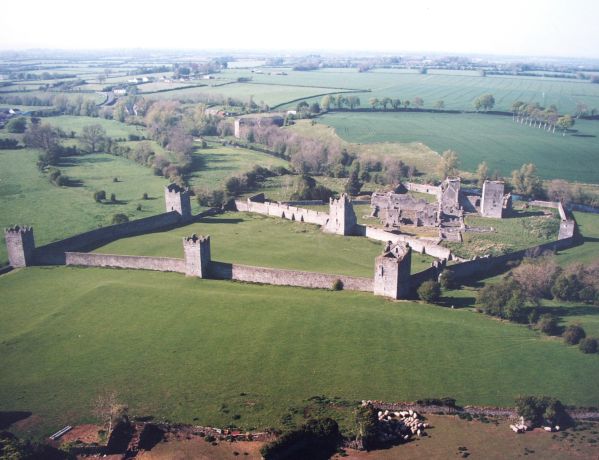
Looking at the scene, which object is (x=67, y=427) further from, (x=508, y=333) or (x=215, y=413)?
(x=508, y=333)

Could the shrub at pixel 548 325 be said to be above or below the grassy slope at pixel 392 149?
below

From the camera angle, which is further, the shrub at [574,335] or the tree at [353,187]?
the tree at [353,187]

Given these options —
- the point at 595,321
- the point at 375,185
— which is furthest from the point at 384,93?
the point at 595,321

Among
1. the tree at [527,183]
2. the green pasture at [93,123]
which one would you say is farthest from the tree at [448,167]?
the green pasture at [93,123]

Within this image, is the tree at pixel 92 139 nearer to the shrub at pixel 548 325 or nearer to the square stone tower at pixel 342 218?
the square stone tower at pixel 342 218

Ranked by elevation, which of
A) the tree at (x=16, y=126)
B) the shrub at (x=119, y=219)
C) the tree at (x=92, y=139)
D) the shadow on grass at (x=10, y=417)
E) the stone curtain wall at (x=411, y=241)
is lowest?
the shadow on grass at (x=10, y=417)

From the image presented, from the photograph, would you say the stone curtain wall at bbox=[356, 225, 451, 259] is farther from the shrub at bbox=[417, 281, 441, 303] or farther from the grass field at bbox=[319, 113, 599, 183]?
the grass field at bbox=[319, 113, 599, 183]

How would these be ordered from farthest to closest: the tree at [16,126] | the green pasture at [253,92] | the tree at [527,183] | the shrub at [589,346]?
the green pasture at [253,92], the tree at [16,126], the tree at [527,183], the shrub at [589,346]
